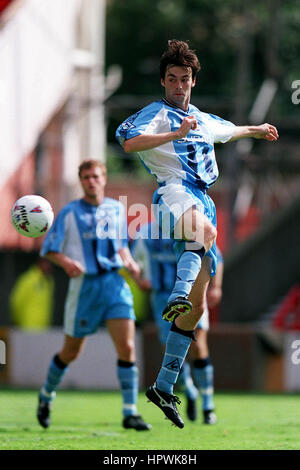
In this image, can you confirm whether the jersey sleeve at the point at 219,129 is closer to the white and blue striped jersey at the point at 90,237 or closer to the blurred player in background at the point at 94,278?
the blurred player in background at the point at 94,278

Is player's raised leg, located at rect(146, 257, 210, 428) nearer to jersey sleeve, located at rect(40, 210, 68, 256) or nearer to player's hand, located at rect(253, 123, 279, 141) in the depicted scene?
player's hand, located at rect(253, 123, 279, 141)

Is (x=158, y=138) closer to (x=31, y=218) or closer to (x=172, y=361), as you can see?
(x=31, y=218)

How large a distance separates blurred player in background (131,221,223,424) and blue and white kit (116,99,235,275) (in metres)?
2.31

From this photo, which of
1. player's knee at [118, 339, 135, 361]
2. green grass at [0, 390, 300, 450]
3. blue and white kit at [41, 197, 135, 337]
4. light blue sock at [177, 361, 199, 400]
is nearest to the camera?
green grass at [0, 390, 300, 450]

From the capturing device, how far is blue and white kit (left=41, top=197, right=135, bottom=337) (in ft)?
30.5

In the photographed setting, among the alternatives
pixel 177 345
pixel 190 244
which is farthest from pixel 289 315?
pixel 190 244

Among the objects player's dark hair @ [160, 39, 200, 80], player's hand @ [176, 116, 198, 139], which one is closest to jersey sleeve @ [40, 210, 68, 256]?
player's dark hair @ [160, 39, 200, 80]

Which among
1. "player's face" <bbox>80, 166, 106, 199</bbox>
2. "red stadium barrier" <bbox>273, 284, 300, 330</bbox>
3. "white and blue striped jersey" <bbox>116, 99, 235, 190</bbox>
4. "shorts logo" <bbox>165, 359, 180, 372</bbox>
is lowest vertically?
"red stadium barrier" <bbox>273, 284, 300, 330</bbox>

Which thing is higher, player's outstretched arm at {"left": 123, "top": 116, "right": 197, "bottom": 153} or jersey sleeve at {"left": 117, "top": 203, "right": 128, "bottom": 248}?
player's outstretched arm at {"left": 123, "top": 116, "right": 197, "bottom": 153}

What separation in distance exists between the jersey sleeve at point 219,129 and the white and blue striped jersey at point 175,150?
7 centimetres

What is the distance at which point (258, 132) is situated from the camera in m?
7.49

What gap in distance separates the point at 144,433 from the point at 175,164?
8.60ft

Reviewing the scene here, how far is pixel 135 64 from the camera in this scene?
45.4 metres

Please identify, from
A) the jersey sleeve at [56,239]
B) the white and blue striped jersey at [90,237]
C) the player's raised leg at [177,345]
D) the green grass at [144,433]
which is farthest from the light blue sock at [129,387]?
the player's raised leg at [177,345]
